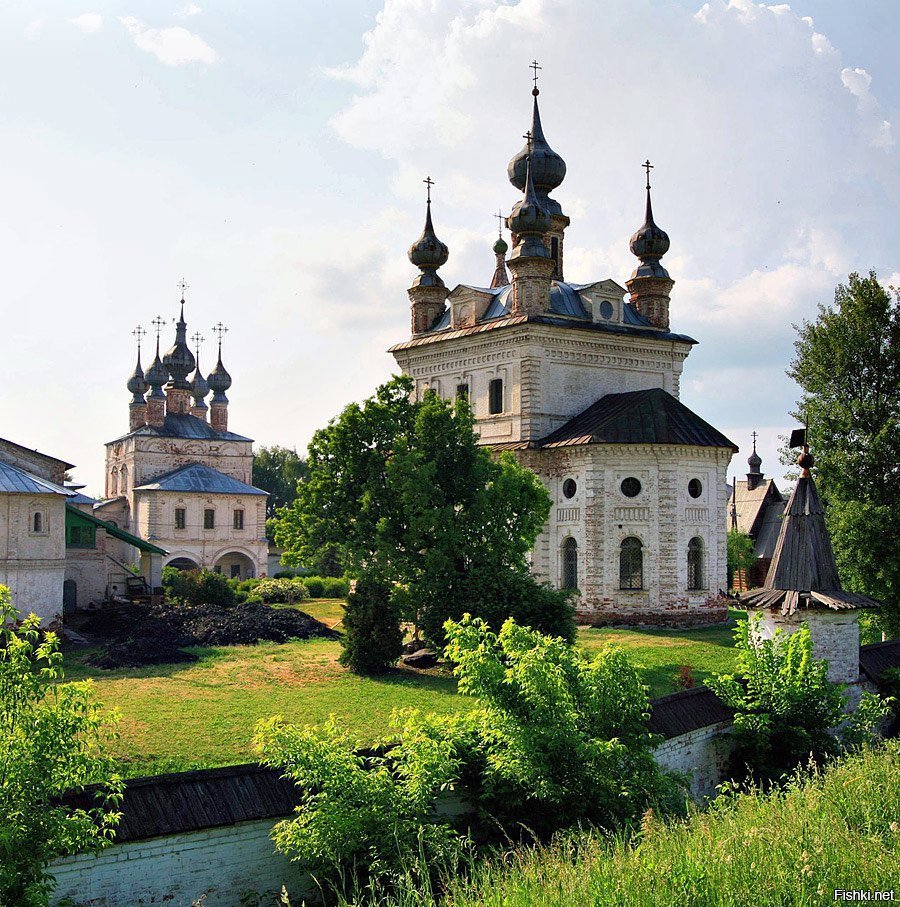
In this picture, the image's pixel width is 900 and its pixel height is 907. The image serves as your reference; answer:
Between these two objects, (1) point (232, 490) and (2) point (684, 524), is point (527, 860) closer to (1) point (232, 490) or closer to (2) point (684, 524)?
(2) point (684, 524)

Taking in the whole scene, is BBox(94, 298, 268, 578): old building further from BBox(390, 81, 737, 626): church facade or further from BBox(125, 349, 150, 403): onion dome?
BBox(390, 81, 737, 626): church facade

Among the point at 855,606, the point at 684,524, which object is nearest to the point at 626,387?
the point at 684,524

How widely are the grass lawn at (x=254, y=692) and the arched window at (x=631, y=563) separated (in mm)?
2520

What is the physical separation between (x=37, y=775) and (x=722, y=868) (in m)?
5.43

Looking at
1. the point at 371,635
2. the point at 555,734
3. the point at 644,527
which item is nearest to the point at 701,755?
the point at 555,734

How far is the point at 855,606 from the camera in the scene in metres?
17.6

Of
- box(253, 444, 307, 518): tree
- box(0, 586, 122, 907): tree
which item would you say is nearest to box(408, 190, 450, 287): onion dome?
box(0, 586, 122, 907): tree

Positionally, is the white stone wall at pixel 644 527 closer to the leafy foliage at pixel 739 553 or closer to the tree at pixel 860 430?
the tree at pixel 860 430

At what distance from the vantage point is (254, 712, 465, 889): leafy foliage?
10.0 metres

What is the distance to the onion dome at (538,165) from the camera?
35.2 meters

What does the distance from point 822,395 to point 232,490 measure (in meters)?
31.1

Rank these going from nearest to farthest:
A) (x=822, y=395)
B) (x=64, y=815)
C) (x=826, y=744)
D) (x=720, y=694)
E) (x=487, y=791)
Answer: (x=64, y=815) → (x=487, y=791) → (x=826, y=744) → (x=720, y=694) → (x=822, y=395)

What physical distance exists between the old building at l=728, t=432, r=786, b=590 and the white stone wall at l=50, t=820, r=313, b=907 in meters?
40.2

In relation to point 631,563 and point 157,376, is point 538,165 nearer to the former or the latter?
point 631,563
